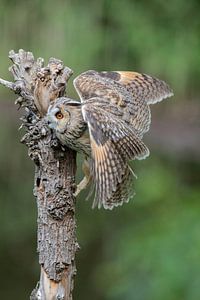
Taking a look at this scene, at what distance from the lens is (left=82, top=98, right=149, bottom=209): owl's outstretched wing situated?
338 centimetres

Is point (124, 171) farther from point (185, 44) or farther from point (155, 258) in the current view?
point (185, 44)

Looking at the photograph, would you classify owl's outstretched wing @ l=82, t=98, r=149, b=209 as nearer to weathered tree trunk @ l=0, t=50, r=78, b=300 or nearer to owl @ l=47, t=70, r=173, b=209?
owl @ l=47, t=70, r=173, b=209

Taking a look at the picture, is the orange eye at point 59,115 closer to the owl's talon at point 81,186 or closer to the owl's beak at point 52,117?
the owl's beak at point 52,117

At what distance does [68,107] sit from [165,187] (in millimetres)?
7582

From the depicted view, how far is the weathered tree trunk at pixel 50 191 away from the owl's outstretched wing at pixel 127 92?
0.25m

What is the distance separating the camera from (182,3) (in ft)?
58.0

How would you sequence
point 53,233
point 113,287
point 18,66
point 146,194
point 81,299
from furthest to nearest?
1. point 146,194
2. point 81,299
3. point 113,287
4. point 18,66
5. point 53,233

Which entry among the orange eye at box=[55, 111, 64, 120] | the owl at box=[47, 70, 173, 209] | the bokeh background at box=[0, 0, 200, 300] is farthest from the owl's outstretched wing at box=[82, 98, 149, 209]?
the bokeh background at box=[0, 0, 200, 300]

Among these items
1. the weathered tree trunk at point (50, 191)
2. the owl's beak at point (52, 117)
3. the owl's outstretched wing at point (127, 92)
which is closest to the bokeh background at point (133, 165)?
the owl's outstretched wing at point (127, 92)

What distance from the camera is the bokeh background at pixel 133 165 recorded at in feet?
22.8

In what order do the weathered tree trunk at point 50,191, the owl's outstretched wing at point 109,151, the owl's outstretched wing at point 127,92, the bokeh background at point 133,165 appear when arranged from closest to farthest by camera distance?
the weathered tree trunk at point 50,191 → the owl's outstretched wing at point 109,151 → the owl's outstretched wing at point 127,92 → the bokeh background at point 133,165

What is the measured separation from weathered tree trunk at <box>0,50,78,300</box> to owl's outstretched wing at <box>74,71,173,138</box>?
0.25 metres

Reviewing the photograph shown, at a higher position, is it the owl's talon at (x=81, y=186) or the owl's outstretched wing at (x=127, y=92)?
the owl's outstretched wing at (x=127, y=92)

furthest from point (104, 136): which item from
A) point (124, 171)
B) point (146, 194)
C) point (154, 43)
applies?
point (154, 43)
